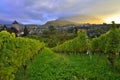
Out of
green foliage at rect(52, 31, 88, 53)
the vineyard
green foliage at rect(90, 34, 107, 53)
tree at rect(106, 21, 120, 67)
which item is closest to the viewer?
the vineyard

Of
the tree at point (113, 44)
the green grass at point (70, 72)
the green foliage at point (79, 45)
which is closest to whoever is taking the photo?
the green grass at point (70, 72)

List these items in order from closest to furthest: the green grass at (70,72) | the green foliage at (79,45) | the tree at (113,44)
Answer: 1. the green grass at (70,72)
2. the tree at (113,44)
3. the green foliage at (79,45)

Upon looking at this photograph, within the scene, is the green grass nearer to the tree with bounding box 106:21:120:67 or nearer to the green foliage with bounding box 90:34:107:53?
the tree with bounding box 106:21:120:67

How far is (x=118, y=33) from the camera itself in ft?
131

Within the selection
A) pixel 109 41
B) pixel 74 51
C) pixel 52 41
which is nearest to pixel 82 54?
pixel 74 51

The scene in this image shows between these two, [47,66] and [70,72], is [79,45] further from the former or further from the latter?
[70,72]

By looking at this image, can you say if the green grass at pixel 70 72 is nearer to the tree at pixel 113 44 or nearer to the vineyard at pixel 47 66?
the vineyard at pixel 47 66

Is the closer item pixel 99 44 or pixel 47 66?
pixel 47 66

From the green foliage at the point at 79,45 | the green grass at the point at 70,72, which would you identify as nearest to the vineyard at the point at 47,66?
the green grass at the point at 70,72

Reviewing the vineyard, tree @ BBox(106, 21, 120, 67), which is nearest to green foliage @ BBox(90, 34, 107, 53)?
the vineyard

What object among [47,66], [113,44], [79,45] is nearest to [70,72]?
[47,66]

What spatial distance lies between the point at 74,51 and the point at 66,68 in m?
24.2

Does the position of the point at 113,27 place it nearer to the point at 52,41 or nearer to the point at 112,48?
the point at 112,48

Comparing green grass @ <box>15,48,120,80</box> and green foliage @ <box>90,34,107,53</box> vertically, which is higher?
green foliage @ <box>90,34,107,53</box>
